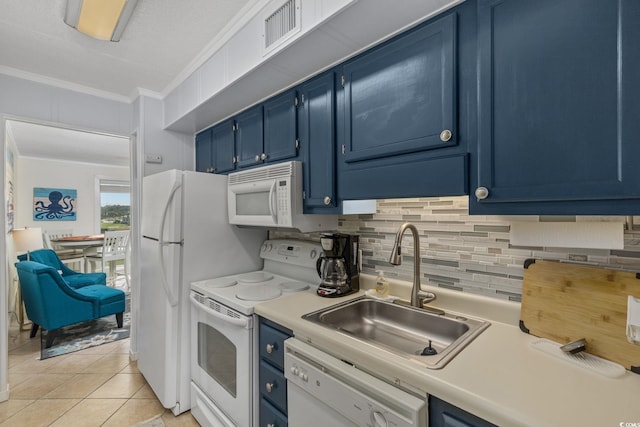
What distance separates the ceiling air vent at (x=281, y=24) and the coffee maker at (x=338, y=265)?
99 cm

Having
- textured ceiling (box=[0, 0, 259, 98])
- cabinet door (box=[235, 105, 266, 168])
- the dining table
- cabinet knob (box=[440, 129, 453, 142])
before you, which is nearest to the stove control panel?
cabinet door (box=[235, 105, 266, 168])

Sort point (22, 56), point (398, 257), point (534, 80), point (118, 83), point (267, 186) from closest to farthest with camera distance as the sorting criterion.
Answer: point (534, 80), point (398, 257), point (267, 186), point (22, 56), point (118, 83)

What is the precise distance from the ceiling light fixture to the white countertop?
1.83m

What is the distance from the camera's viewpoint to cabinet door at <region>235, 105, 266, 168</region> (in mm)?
2041

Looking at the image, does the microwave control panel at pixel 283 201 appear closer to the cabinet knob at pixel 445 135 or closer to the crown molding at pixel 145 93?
the cabinet knob at pixel 445 135

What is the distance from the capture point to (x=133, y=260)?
9.18ft

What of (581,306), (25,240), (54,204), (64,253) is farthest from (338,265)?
(54,204)

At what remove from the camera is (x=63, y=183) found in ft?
18.7

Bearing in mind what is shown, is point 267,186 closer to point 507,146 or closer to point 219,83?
point 219,83

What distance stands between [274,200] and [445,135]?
1.01m

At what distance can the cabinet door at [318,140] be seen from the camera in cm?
154

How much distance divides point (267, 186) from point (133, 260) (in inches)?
72.5

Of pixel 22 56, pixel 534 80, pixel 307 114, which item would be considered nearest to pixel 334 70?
pixel 307 114

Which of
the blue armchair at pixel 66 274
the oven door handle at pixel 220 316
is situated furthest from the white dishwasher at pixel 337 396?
the blue armchair at pixel 66 274
